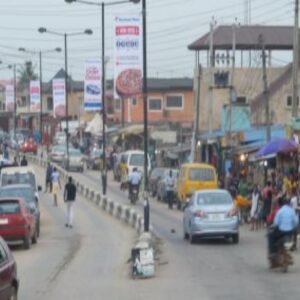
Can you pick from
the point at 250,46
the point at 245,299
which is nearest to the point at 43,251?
the point at 245,299

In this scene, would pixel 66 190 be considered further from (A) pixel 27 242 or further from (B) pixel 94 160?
(B) pixel 94 160

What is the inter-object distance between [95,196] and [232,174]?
7160mm

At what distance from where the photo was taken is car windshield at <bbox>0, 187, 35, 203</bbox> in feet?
130

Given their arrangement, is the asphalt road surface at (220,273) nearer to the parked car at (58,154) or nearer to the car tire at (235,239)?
the car tire at (235,239)

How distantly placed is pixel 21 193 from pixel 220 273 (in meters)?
15.5

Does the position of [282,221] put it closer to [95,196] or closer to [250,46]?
[95,196]

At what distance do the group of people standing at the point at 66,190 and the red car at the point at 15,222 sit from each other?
776 centimetres

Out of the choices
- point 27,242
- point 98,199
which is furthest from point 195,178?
point 27,242

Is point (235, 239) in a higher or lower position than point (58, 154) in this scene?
higher

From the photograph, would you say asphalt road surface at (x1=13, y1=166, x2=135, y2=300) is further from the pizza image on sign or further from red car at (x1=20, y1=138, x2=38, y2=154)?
red car at (x1=20, y1=138, x2=38, y2=154)

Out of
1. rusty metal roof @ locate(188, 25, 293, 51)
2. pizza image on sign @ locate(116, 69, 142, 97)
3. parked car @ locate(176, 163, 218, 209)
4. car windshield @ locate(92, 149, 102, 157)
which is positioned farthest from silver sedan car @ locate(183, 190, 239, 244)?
car windshield @ locate(92, 149, 102, 157)

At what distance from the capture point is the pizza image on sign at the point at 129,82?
42.7 meters

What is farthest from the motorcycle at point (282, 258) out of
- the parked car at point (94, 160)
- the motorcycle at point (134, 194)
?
the parked car at point (94, 160)

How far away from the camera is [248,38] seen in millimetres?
83875
